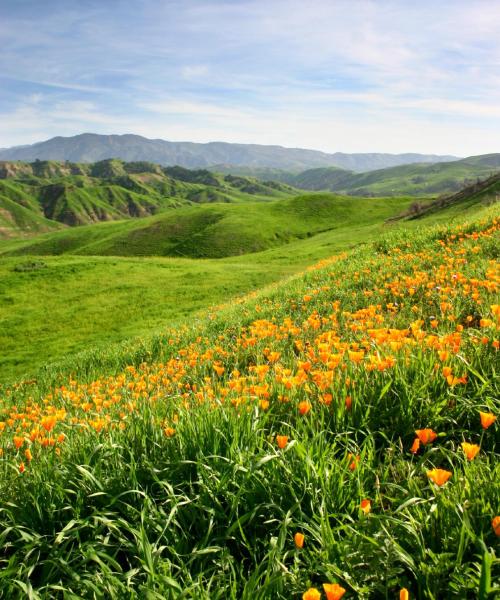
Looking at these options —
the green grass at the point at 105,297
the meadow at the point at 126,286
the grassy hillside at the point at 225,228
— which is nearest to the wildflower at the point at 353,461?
the green grass at the point at 105,297

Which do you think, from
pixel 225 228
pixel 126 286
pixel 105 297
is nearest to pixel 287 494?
pixel 105 297

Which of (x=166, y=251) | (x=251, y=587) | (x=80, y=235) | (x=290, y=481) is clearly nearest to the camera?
(x=251, y=587)

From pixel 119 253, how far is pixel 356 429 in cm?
8877

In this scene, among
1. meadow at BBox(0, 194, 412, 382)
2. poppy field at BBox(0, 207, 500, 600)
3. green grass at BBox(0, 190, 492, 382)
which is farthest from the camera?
meadow at BBox(0, 194, 412, 382)

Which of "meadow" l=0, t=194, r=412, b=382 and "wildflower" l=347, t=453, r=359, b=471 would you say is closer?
"wildflower" l=347, t=453, r=359, b=471

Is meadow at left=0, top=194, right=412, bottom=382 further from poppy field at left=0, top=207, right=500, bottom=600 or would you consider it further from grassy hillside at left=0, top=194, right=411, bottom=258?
poppy field at left=0, top=207, right=500, bottom=600

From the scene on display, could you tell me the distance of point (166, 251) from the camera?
82.3 meters

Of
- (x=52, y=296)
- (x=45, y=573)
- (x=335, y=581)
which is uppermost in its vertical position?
(x=335, y=581)

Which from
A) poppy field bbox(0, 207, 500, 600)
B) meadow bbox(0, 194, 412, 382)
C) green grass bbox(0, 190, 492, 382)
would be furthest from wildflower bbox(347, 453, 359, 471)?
meadow bbox(0, 194, 412, 382)

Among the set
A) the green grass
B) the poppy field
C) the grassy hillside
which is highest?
the grassy hillside

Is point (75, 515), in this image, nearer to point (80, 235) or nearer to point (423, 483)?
point (423, 483)

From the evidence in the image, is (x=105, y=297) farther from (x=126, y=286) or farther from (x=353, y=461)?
(x=353, y=461)

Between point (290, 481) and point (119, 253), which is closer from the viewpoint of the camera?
point (290, 481)

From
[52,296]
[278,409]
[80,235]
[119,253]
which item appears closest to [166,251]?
[119,253]
